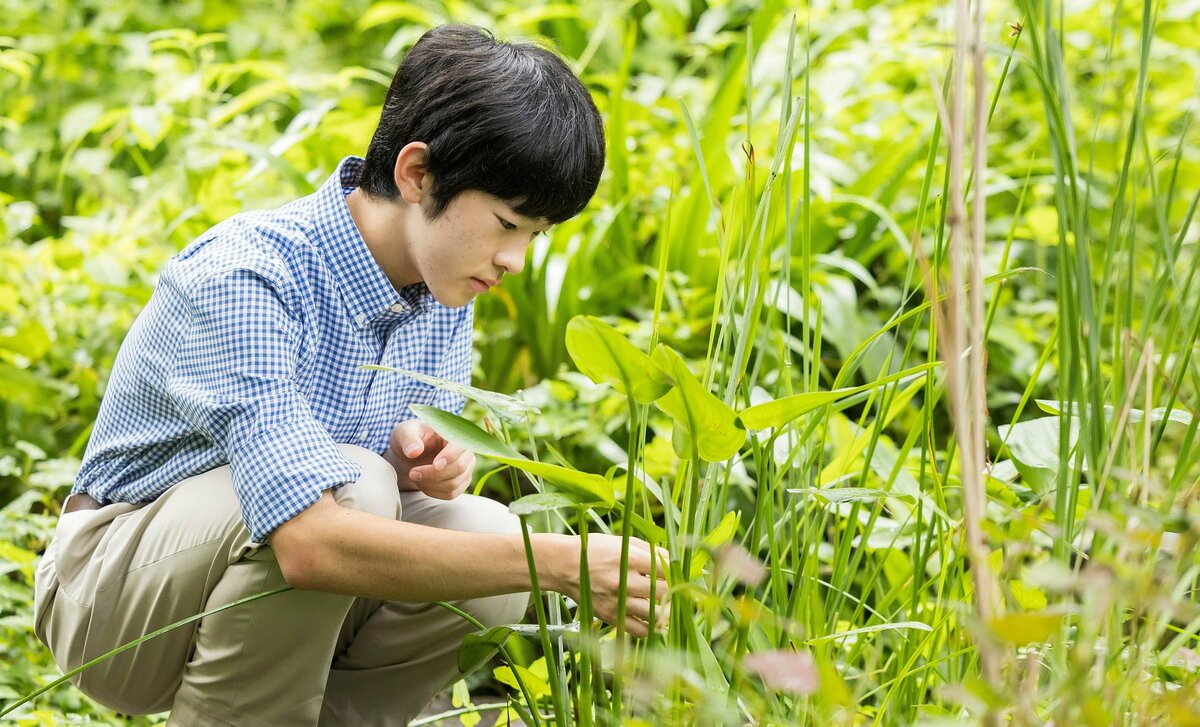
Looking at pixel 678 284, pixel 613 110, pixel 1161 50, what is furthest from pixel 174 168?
pixel 1161 50

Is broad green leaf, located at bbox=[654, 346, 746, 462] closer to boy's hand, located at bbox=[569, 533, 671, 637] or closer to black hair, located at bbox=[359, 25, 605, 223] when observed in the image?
boy's hand, located at bbox=[569, 533, 671, 637]

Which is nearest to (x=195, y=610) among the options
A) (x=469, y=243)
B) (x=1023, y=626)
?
(x=469, y=243)

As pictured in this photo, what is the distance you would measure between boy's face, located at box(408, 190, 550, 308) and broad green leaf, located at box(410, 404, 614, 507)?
373 mm

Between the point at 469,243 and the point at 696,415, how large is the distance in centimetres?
45

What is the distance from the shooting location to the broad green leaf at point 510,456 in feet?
2.29

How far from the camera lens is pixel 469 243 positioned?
1.09 metres

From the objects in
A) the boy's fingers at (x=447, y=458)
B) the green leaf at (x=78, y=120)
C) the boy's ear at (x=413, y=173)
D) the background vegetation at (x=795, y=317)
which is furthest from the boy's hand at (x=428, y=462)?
the green leaf at (x=78, y=120)

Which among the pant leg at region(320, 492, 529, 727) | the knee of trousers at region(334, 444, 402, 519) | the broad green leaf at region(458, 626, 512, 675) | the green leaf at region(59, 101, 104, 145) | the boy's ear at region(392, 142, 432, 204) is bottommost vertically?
the pant leg at region(320, 492, 529, 727)

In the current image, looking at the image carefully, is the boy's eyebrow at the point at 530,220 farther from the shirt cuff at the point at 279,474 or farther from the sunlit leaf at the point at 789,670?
the sunlit leaf at the point at 789,670

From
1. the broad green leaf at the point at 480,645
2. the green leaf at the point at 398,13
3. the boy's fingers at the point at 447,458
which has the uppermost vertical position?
the green leaf at the point at 398,13

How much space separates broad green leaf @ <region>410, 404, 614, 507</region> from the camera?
70cm

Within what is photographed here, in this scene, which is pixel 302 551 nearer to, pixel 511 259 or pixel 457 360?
pixel 511 259

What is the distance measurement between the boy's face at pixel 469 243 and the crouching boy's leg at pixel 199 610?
0.20 meters

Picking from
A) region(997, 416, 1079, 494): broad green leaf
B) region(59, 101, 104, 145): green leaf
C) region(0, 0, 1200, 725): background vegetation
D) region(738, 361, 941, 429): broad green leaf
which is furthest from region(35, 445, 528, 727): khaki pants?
region(59, 101, 104, 145): green leaf
